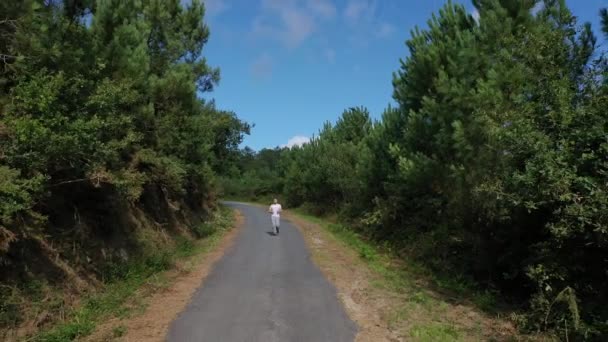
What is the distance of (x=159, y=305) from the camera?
33.0 ft

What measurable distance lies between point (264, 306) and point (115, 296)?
135 inches

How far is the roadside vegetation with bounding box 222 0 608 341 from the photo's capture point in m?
8.32

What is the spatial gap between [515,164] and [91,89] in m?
9.50

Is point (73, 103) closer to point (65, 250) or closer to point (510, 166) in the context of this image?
point (65, 250)

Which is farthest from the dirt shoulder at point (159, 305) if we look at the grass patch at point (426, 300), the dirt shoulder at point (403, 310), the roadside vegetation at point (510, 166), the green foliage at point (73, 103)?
the roadside vegetation at point (510, 166)

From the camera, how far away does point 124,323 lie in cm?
883

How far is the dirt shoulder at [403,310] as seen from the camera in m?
8.44

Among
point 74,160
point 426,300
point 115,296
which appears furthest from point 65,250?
point 426,300

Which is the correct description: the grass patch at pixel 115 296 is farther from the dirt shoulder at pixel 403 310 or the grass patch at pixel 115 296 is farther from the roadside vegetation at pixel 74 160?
the dirt shoulder at pixel 403 310

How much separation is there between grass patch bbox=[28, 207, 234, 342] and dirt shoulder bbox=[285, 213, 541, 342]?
4503 mm

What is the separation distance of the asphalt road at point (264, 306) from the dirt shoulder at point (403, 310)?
41 centimetres

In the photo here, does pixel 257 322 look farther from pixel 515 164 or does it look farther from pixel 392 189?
pixel 392 189

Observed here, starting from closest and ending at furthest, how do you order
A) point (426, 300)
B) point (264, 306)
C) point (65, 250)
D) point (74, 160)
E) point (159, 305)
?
point (264, 306) < point (159, 305) < point (74, 160) < point (426, 300) < point (65, 250)

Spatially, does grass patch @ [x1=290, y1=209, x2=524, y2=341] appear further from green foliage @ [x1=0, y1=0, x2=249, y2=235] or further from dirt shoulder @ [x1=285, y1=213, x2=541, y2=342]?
green foliage @ [x1=0, y1=0, x2=249, y2=235]
